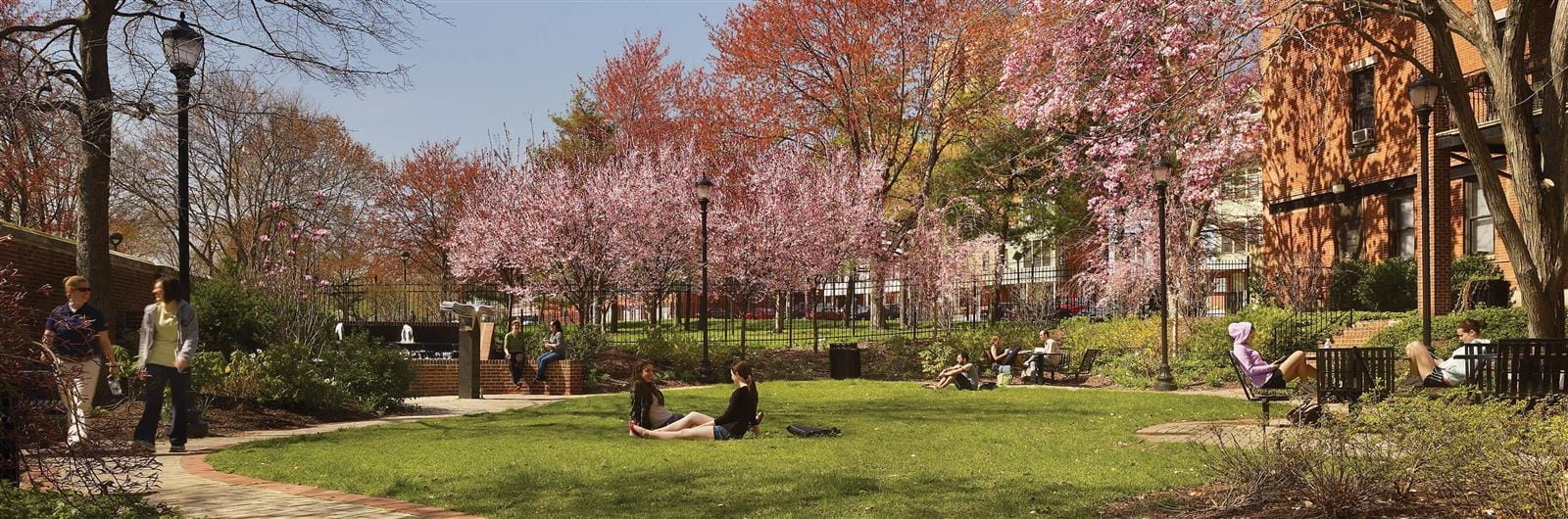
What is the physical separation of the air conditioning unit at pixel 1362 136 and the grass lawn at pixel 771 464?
504 inches

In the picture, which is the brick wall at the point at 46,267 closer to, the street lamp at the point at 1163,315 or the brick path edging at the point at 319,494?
the brick path edging at the point at 319,494

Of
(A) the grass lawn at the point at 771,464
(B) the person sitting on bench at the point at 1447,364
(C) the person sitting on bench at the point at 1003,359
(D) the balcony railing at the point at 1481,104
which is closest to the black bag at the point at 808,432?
(A) the grass lawn at the point at 771,464

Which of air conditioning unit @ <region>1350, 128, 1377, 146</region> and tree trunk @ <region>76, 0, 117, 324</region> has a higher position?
air conditioning unit @ <region>1350, 128, 1377, 146</region>

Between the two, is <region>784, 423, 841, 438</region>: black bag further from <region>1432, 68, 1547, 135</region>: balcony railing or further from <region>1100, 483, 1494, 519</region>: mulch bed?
<region>1432, 68, 1547, 135</region>: balcony railing

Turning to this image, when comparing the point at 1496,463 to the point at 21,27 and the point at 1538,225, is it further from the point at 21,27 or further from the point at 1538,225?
the point at 21,27

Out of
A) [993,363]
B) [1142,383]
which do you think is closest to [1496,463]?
[1142,383]

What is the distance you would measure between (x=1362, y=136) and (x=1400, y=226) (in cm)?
212

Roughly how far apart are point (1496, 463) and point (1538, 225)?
24.2ft

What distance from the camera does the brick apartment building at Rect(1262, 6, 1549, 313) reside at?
2220 cm

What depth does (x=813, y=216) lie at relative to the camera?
1344 inches

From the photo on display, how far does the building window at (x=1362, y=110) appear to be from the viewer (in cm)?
2450

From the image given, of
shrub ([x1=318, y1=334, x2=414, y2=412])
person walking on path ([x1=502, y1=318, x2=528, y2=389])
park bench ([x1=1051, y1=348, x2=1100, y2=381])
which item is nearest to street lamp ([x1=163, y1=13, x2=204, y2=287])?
shrub ([x1=318, y1=334, x2=414, y2=412])

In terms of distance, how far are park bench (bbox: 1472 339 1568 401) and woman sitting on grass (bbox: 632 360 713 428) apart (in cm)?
714

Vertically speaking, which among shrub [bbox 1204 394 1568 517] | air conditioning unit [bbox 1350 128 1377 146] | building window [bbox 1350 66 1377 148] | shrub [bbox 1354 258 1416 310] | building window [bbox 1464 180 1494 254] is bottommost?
shrub [bbox 1204 394 1568 517]
